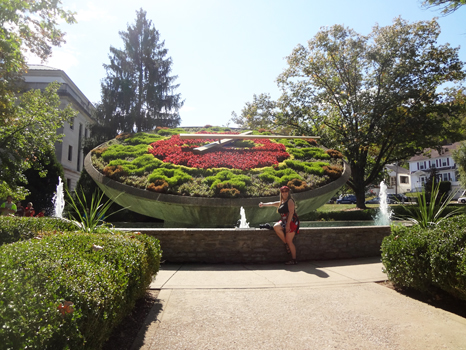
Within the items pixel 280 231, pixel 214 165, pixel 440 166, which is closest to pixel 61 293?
pixel 280 231

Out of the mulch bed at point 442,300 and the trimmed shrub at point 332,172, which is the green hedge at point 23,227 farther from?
the trimmed shrub at point 332,172

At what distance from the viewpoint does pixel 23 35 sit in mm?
10469

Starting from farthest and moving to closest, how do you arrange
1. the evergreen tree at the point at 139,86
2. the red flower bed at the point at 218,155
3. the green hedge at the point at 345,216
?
the evergreen tree at the point at 139,86 → the green hedge at the point at 345,216 → the red flower bed at the point at 218,155

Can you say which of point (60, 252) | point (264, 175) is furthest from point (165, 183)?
point (60, 252)

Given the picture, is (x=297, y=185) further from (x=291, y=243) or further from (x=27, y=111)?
(x=27, y=111)

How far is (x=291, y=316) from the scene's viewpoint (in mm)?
3451

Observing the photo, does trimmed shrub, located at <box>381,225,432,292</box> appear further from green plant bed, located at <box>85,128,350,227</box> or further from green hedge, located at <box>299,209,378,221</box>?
green hedge, located at <box>299,209,378,221</box>

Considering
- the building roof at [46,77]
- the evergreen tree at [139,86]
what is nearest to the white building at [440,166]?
the evergreen tree at [139,86]

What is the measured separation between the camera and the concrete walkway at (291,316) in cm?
286

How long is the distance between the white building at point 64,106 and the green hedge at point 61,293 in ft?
101

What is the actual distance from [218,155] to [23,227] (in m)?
5.55

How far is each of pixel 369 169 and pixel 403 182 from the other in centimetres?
4775

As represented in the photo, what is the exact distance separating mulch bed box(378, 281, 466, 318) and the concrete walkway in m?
0.23

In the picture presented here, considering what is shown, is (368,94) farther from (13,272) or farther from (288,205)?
(13,272)
